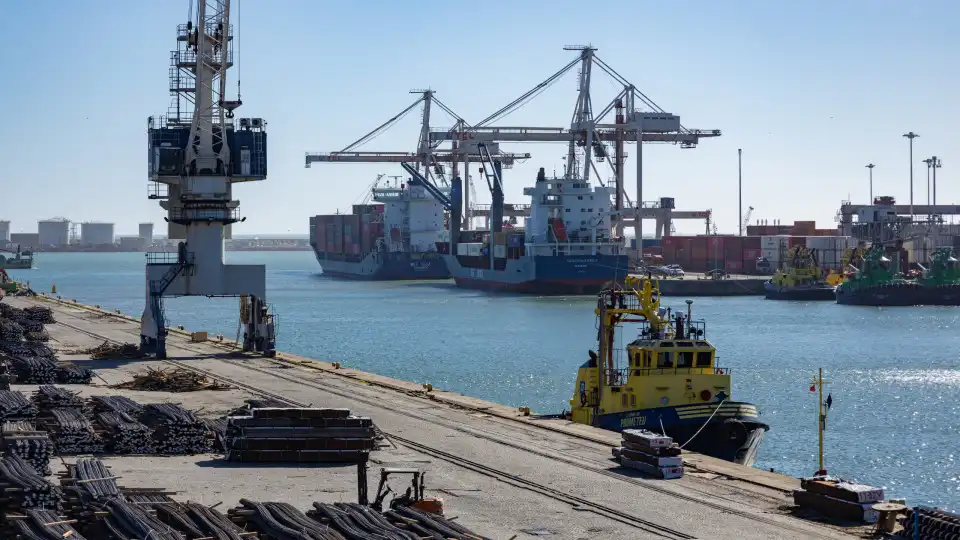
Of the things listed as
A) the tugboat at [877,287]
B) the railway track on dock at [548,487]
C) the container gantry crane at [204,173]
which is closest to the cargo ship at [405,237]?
the tugboat at [877,287]

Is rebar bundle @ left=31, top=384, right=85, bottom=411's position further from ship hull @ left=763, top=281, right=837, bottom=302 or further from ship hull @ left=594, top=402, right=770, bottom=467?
ship hull @ left=763, top=281, right=837, bottom=302

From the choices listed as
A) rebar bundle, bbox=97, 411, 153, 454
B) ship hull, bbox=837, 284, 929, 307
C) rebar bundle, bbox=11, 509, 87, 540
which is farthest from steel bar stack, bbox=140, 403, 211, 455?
ship hull, bbox=837, 284, 929, 307

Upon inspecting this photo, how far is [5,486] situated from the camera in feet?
52.1

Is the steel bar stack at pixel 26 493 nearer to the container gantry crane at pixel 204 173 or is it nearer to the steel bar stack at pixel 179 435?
the steel bar stack at pixel 179 435

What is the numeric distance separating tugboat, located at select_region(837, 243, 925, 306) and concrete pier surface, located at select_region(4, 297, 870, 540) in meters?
68.6

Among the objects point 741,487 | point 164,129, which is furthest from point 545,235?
point 741,487

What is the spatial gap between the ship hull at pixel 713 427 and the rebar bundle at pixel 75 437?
1067cm

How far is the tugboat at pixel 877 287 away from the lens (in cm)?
9312

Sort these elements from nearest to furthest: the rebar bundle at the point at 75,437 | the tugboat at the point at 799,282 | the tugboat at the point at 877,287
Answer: the rebar bundle at the point at 75,437 → the tugboat at the point at 877,287 → the tugboat at the point at 799,282

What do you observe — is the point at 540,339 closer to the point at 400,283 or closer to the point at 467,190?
the point at 467,190

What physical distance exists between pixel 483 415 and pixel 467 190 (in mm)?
103383

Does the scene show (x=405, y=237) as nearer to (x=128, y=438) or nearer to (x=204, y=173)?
(x=204, y=173)

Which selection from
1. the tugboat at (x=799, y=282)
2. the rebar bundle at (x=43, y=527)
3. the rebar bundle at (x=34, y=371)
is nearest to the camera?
the rebar bundle at (x=43, y=527)

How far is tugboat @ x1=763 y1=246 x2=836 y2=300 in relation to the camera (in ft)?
331
